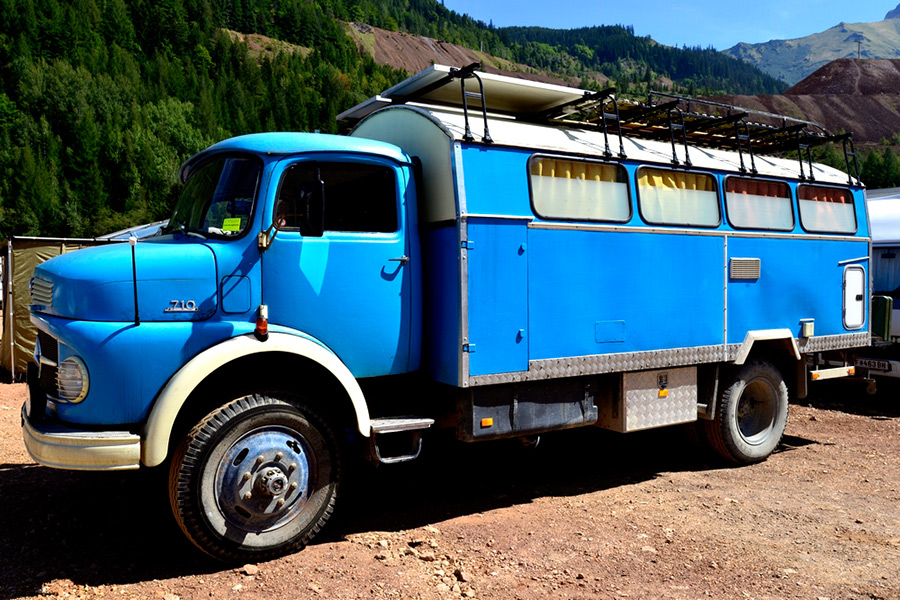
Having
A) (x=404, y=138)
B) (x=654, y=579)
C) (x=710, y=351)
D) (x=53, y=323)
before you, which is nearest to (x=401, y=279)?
(x=404, y=138)

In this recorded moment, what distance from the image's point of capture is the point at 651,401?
252 inches

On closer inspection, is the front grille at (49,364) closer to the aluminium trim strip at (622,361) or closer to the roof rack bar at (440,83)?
the aluminium trim strip at (622,361)

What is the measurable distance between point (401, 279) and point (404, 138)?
131cm

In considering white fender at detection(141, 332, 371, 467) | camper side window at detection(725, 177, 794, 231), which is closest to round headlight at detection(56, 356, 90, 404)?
white fender at detection(141, 332, 371, 467)

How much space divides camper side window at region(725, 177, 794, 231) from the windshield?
4650mm

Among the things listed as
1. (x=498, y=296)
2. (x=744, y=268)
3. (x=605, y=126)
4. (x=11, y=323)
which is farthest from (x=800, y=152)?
(x=11, y=323)

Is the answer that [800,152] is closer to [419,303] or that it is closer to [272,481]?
[419,303]

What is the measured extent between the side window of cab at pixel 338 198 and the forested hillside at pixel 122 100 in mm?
60151

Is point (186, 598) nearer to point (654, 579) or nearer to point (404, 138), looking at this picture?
point (654, 579)

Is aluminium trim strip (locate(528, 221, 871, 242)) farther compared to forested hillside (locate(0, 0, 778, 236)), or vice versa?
forested hillside (locate(0, 0, 778, 236))

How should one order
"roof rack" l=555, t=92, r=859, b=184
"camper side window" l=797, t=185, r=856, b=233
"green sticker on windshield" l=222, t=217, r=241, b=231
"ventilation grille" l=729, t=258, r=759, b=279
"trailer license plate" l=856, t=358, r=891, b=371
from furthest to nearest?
"trailer license plate" l=856, t=358, r=891, b=371 < "camper side window" l=797, t=185, r=856, b=233 < "ventilation grille" l=729, t=258, r=759, b=279 < "roof rack" l=555, t=92, r=859, b=184 < "green sticker on windshield" l=222, t=217, r=241, b=231

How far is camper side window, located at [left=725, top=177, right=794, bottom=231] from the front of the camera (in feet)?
22.9

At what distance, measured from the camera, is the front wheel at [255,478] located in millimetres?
4336

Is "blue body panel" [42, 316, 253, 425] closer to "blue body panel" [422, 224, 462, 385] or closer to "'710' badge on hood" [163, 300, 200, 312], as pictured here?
"'710' badge on hood" [163, 300, 200, 312]
